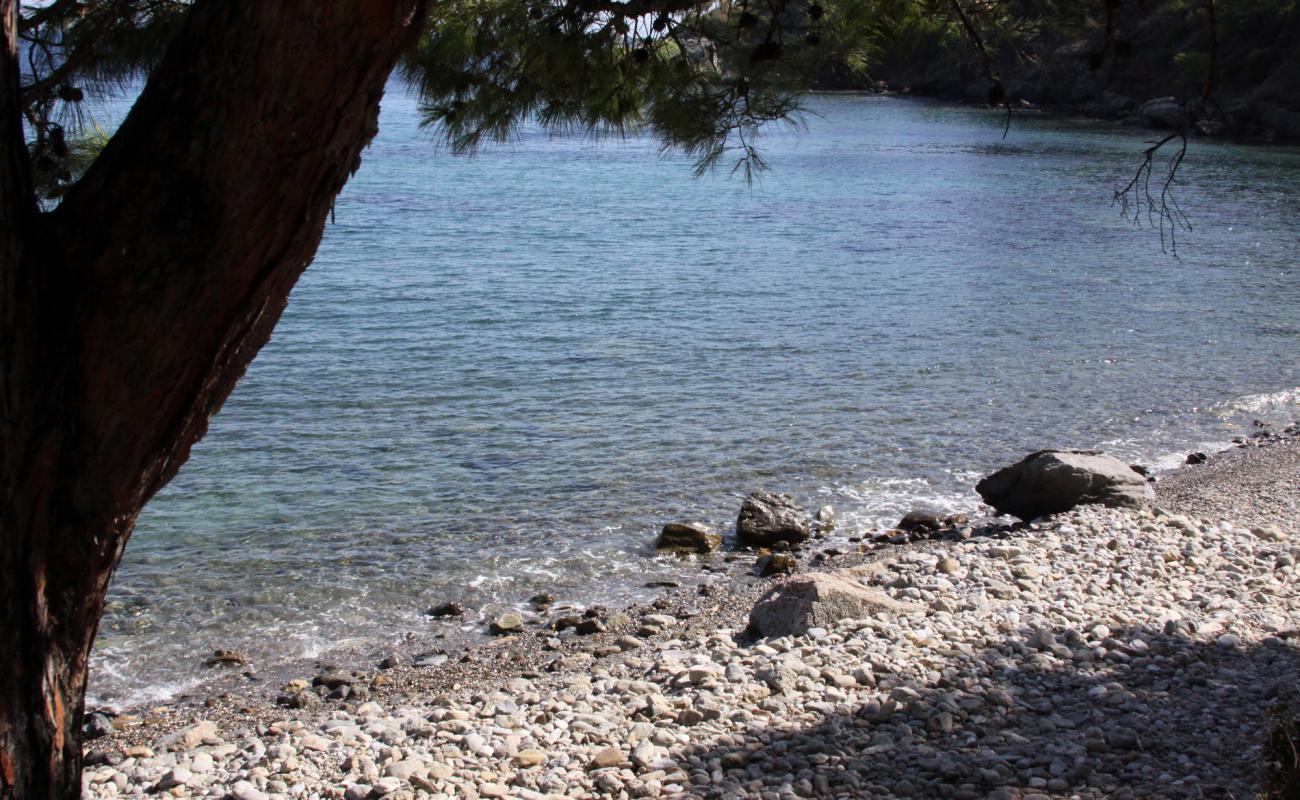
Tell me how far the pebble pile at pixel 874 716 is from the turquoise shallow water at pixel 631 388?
2.17 m

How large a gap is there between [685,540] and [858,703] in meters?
4.62

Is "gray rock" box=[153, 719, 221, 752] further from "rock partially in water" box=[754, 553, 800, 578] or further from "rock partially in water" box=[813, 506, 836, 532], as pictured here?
"rock partially in water" box=[813, 506, 836, 532]

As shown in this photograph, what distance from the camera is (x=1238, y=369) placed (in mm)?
16578

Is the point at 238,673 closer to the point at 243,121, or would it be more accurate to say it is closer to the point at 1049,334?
the point at 243,121

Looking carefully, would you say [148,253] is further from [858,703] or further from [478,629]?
[478,629]

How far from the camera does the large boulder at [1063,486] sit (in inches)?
398

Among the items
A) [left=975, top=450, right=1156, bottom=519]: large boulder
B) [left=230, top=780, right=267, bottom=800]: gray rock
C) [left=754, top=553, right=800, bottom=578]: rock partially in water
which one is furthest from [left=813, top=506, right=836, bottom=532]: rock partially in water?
[left=230, top=780, right=267, bottom=800]: gray rock

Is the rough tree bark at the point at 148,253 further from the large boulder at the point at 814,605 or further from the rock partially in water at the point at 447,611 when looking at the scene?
the rock partially in water at the point at 447,611

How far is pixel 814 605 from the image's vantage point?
7.19 meters

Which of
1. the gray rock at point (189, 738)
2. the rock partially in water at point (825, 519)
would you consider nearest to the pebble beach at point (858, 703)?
the gray rock at point (189, 738)

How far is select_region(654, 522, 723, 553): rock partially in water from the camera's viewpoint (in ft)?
34.0

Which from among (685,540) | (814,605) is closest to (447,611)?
(685,540)

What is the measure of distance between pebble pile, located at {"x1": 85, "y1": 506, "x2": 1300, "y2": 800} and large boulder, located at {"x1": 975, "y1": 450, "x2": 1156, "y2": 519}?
1.98m

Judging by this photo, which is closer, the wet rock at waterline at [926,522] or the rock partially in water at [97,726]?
the rock partially in water at [97,726]
